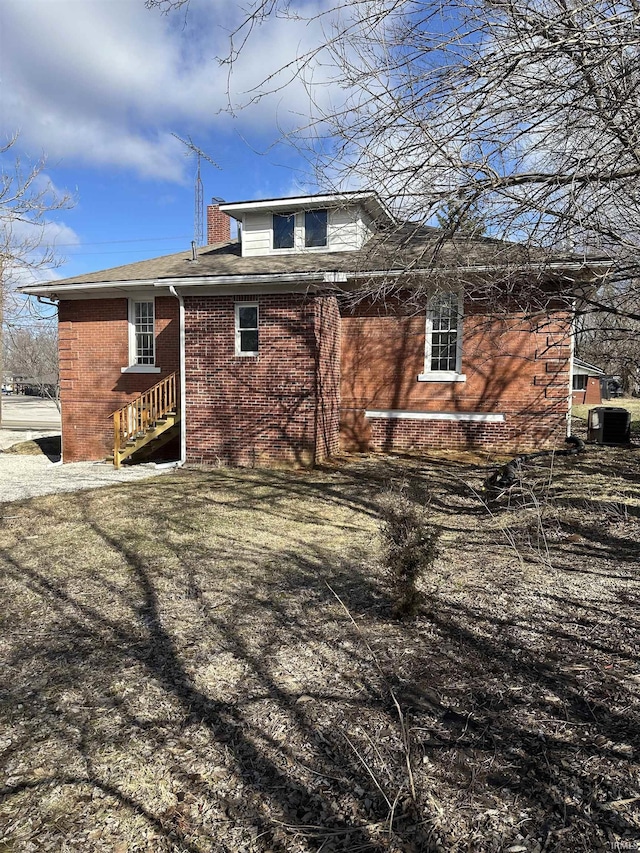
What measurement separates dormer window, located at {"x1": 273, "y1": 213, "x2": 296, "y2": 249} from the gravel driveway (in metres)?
6.32

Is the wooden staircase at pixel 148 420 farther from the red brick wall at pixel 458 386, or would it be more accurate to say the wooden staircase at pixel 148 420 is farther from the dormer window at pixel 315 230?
the dormer window at pixel 315 230

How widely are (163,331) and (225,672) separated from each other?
1154cm

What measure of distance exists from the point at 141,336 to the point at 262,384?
4538 mm

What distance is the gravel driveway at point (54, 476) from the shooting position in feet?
33.6

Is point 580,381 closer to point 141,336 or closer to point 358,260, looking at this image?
point 141,336

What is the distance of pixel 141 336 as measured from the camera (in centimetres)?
1436

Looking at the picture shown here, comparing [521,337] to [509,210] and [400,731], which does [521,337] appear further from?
[400,731]

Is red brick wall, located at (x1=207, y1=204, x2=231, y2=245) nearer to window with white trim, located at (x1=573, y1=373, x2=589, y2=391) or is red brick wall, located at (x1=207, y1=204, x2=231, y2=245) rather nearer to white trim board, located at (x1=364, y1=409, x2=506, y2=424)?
white trim board, located at (x1=364, y1=409, x2=506, y2=424)

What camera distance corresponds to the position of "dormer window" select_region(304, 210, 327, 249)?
13523mm

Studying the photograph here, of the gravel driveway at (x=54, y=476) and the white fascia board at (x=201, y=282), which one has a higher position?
the white fascia board at (x=201, y=282)

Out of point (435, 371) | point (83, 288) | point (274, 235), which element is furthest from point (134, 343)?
point (435, 371)

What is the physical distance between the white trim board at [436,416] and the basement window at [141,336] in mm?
5779

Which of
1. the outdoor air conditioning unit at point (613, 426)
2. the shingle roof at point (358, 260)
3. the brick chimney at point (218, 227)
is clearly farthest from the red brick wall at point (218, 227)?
the outdoor air conditioning unit at point (613, 426)

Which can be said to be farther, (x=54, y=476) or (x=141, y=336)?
(x=141, y=336)
